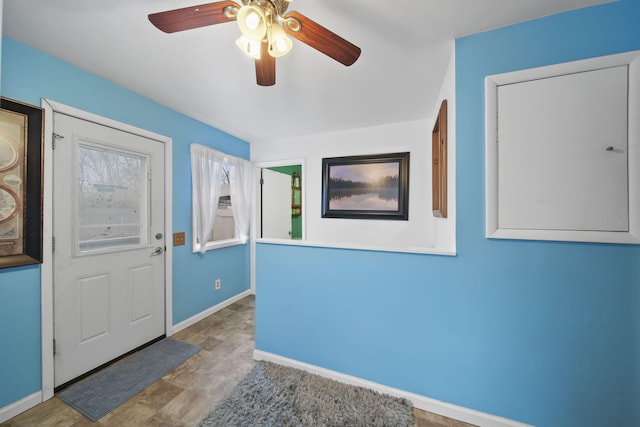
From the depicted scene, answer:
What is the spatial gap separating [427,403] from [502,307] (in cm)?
80

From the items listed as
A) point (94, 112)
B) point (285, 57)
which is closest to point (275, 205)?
point (94, 112)

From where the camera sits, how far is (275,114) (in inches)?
100

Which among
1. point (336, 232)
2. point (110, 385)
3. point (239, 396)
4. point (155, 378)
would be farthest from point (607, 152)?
point (110, 385)

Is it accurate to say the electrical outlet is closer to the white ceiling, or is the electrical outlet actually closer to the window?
the window

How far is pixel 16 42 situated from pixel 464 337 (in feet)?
11.1

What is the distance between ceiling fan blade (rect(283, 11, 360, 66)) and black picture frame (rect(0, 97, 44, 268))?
182 centimetres

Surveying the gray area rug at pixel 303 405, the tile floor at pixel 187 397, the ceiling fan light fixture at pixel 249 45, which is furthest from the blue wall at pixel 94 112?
the ceiling fan light fixture at pixel 249 45

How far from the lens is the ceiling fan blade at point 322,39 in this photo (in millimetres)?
1024

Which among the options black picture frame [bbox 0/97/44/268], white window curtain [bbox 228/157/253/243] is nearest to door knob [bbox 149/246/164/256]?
black picture frame [bbox 0/97/44/268]

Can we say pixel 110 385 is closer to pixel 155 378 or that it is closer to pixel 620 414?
pixel 155 378

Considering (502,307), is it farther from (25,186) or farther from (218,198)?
(25,186)

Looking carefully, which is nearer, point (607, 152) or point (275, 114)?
point (607, 152)

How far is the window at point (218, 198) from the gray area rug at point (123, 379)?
1.02 m

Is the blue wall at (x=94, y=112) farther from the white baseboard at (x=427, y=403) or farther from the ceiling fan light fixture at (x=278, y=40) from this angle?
the ceiling fan light fixture at (x=278, y=40)
